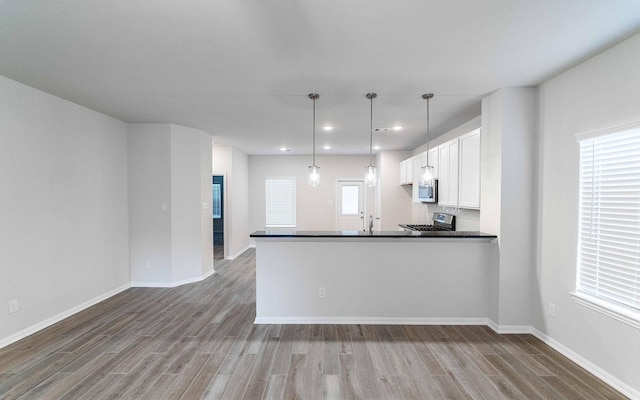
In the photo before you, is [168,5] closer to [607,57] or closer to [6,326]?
[607,57]

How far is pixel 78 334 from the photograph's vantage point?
9.80 ft

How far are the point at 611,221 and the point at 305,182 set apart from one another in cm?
618

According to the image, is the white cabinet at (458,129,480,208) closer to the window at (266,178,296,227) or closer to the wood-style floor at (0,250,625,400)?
the wood-style floor at (0,250,625,400)

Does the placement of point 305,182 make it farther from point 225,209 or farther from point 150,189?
point 150,189

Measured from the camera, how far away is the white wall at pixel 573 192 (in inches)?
83.0

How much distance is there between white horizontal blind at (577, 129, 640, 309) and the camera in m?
2.08

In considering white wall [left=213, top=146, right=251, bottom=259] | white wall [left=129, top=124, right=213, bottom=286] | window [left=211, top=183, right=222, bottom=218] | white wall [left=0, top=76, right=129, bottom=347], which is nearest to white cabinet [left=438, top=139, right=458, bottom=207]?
white wall [left=129, top=124, right=213, bottom=286]

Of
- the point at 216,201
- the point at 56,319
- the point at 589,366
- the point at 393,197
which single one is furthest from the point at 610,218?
the point at 216,201

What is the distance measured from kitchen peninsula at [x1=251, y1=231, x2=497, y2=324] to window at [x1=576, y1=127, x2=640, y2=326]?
39.1 inches

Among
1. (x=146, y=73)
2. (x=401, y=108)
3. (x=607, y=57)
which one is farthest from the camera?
(x=401, y=108)

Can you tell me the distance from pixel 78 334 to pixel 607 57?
18.5 ft

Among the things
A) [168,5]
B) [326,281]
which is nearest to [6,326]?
[326,281]

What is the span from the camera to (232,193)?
6.46 m

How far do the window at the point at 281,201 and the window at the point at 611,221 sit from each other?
6.17 metres
